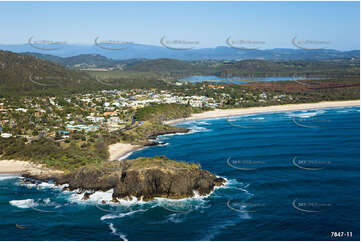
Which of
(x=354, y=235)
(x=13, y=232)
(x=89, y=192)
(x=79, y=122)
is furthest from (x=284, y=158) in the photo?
(x=79, y=122)

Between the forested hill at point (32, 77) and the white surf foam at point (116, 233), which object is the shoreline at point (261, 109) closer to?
the white surf foam at point (116, 233)

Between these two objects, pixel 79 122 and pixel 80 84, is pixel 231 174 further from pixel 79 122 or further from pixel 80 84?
pixel 80 84

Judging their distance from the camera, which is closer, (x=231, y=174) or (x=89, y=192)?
(x=89, y=192)

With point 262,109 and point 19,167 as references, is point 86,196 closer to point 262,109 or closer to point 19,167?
point 19,167

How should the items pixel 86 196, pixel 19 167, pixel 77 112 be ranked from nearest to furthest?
pixel 86 196 < pixel 19 167 < pixel 77 112

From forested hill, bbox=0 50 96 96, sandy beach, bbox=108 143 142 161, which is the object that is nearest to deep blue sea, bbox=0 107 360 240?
sandy beach, bbox=108 143 142 161

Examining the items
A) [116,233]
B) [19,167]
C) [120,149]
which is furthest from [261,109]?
[116,233]
